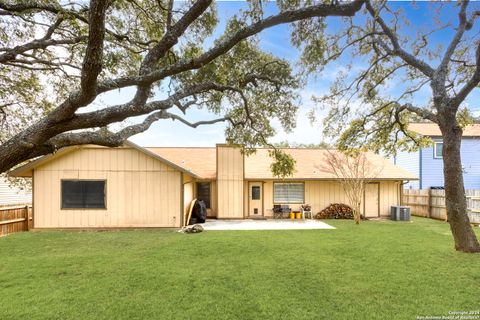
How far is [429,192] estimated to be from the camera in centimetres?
1496

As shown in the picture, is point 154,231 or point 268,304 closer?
point 268,304

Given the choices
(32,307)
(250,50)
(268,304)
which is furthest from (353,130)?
(32,307)

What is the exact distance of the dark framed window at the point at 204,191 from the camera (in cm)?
1542

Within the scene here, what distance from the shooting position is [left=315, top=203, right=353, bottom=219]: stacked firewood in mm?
14672

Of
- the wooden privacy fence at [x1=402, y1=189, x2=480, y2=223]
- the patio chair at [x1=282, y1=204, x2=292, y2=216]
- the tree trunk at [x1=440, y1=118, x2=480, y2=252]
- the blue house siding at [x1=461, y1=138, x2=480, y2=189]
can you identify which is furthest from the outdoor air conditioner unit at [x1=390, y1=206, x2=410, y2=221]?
the blue house siding at [x1=461, y1=138, x2=480, y2=189]

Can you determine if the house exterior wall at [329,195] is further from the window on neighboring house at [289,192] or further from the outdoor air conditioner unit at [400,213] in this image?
the outdoor air conditioner unit at [400,213]

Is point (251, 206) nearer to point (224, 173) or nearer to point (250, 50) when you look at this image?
point (224, 173)

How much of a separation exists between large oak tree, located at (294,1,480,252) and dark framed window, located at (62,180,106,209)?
10140 millimetres

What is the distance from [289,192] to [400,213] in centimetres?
600

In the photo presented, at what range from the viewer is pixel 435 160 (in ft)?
63.6

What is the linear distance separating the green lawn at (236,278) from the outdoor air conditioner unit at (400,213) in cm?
534

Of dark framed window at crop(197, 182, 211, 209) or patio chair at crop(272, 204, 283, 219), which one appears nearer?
patio chair at crop(272, 204, 283, 219)

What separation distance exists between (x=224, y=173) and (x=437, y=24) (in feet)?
35.1

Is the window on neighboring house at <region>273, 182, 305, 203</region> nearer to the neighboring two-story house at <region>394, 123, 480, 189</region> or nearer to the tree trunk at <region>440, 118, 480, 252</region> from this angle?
A: the tree trunk at <region>440, 118, 480, 252</region>
